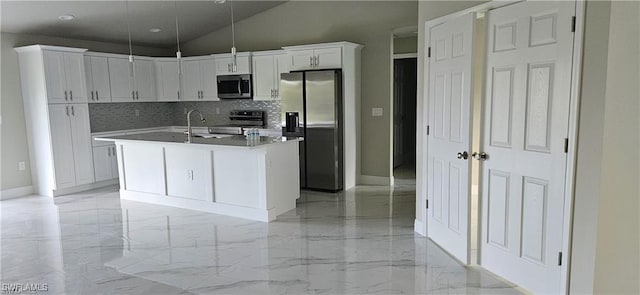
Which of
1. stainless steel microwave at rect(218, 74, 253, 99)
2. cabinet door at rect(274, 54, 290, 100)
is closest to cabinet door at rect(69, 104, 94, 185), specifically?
stainless steel microwave at rect(218, 74, 253, 99)

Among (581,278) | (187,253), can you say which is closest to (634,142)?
(581,278)

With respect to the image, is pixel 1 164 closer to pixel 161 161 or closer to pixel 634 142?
pixel 161 161

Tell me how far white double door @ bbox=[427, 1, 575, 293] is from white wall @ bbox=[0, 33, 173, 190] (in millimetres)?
5656

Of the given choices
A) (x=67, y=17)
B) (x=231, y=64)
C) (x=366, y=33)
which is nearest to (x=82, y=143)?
(x=67, y=17)

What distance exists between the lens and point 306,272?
3.22 metres

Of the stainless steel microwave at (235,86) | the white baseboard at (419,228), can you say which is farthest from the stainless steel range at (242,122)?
the white baseboard at (419,228)

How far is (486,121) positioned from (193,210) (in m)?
3.51

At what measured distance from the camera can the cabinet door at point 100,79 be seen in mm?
6348

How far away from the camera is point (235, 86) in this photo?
6.81 m

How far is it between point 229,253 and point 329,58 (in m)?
3.23

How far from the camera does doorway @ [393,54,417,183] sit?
8016mm

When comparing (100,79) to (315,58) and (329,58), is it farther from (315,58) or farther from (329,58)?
(329,58)

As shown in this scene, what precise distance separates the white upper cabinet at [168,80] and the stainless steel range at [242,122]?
1055 mm

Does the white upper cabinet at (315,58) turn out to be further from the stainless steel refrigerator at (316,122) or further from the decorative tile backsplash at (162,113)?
the decorative tile backsplash at (162,113)
